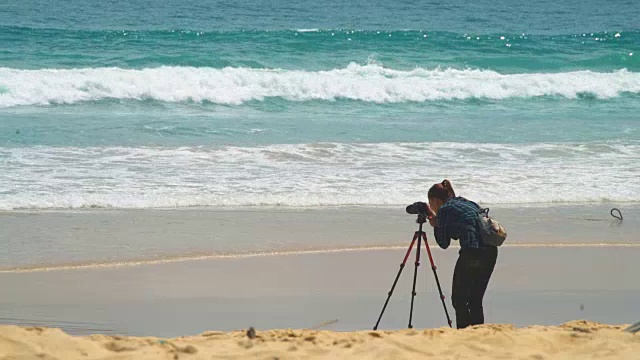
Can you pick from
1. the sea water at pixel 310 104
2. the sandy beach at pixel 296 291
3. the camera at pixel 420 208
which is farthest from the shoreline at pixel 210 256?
the camera at pixel 420 208

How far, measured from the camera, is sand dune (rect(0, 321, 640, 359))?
5938 millimetres

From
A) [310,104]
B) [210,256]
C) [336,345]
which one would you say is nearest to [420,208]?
[336,345]

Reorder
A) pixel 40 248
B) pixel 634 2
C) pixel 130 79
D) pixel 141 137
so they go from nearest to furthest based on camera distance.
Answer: pixel 40 248 < pixel 141 137 < pixel 130 79 < pixel 634 2

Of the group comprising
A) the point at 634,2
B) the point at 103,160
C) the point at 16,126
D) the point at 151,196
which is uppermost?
the point at 634,2

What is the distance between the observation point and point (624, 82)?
2480 cm

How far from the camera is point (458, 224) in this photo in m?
6.50

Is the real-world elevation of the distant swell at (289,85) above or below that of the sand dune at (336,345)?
above

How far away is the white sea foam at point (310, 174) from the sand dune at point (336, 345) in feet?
15.6

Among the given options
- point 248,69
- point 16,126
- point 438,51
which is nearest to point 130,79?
point 248,69

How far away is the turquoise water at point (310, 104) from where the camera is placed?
12180mm

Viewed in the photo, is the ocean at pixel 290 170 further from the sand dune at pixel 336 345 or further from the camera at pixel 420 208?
the camera at pixel 420 208

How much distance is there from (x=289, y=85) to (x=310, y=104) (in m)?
1.46

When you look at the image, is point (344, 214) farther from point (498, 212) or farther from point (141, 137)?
point (141, 137)

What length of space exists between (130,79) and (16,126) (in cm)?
579
